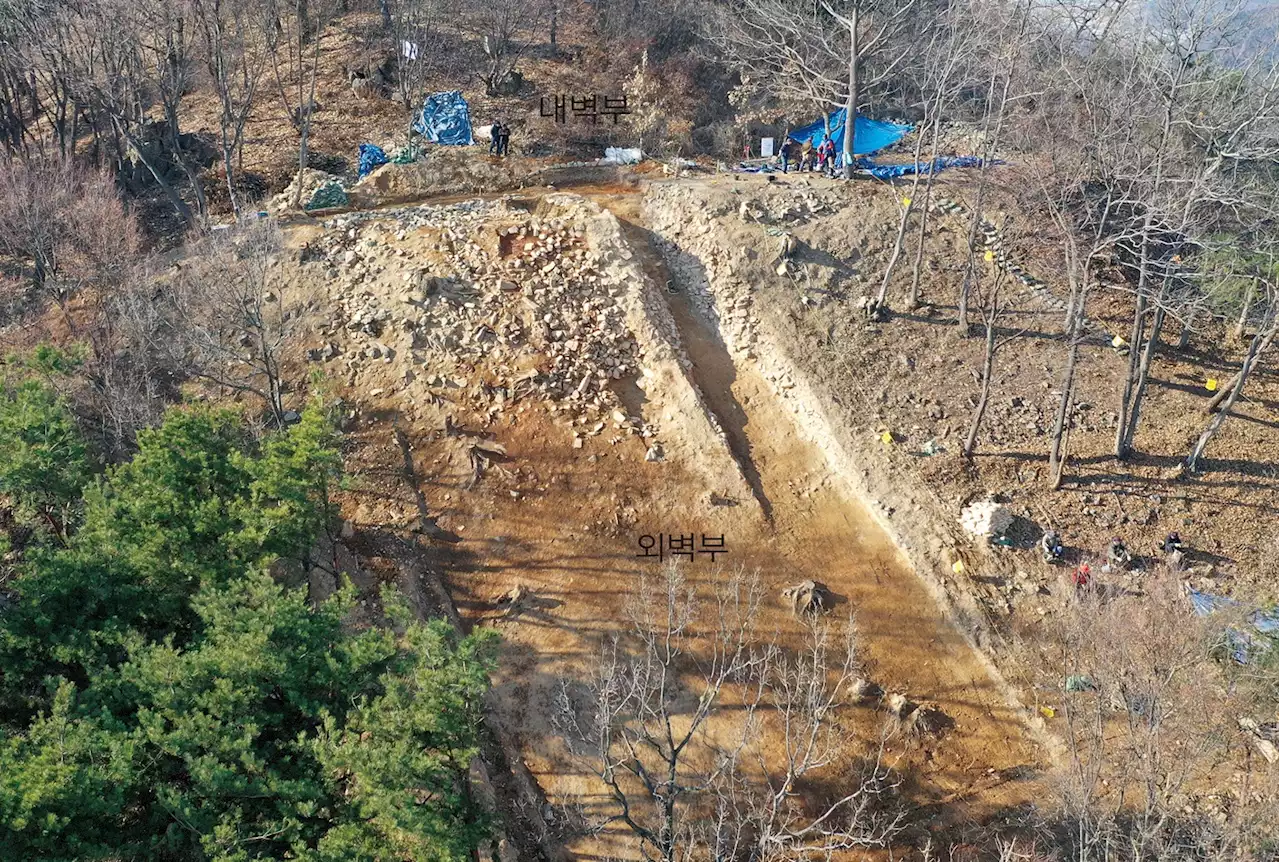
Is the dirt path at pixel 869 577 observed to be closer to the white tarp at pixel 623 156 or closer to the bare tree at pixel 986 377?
the bare tree at pixel 986 377

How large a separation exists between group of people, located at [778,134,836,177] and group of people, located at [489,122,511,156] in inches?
404

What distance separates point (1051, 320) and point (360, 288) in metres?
20.7

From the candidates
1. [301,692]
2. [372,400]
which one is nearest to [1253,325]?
[372,400]

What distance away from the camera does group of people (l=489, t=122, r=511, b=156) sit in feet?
102

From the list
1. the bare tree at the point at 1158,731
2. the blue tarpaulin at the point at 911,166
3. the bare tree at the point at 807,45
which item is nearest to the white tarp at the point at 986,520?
the bare tree at the point at 1158,731

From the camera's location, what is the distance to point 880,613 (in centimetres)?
1930

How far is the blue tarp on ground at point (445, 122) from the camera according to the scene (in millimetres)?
32000

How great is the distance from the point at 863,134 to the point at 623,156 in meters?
9.01

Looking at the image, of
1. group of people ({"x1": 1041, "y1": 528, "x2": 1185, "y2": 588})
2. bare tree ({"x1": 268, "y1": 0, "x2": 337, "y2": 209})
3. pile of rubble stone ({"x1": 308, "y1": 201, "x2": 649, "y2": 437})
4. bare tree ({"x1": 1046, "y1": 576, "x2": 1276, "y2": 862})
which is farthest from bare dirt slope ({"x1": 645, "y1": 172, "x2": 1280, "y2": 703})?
bare tree ({"x1": 268, "y1": 0, "x2": 337, "y2": 209})


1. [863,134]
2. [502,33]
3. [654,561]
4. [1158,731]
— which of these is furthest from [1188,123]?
[502,33]

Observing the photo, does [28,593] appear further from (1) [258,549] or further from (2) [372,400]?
(2) [372,400]

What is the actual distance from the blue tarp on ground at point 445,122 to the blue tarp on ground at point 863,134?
12473 mm

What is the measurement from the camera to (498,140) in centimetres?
3125

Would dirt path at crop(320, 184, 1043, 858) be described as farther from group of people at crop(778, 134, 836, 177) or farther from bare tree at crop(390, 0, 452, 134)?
bare tree at crop(390, 0, 452, 134)
